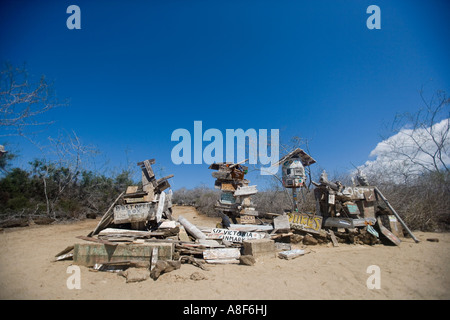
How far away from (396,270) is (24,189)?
65.0ft

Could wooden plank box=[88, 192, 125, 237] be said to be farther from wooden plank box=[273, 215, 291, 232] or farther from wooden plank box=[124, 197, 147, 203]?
wooden plank box=[273, 215, 291, 232]

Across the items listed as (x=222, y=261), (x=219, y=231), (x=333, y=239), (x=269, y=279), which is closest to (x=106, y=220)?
(x=219, y=231)

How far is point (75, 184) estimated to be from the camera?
17250mm

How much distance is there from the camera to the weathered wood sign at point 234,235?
275 inches

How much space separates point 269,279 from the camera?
4.46 metres

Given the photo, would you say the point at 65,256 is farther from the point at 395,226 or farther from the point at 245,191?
the point at 395,226

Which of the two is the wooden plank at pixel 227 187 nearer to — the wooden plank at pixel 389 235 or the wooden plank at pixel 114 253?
the wooden plank at pixel 114 253

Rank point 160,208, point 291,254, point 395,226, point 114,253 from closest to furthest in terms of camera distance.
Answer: point 114,253
point 291,254
point 160,208
point 395,226

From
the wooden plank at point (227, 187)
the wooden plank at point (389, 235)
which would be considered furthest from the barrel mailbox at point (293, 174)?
the wooden plank at point (389, 235)

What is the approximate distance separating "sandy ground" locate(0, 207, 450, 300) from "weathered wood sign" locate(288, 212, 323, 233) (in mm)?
1147

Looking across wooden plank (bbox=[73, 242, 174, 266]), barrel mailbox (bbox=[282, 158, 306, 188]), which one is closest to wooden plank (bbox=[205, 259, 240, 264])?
wooden plank (bbox=[73, 242, 174, 266])

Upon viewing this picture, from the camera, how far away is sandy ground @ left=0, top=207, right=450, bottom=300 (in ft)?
12.5

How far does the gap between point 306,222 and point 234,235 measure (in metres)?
2.58
